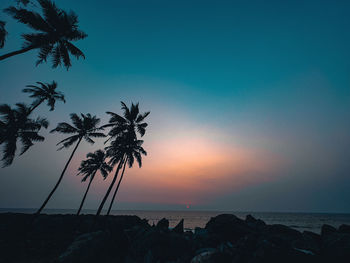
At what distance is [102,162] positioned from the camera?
1299 inches

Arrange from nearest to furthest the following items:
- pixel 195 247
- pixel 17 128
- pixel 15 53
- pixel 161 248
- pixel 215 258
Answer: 1. pixel 215 258
2. pixel 161 248
3. pixel 195 247
4. pixel 15 53
5. pixel 17 128

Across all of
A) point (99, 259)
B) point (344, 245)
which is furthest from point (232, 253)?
point (99, 259)

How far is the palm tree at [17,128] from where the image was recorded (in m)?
17.8

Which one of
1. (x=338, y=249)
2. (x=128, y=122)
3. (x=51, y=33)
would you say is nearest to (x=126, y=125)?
(x=128, y=122)

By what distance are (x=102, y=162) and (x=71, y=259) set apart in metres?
28.0

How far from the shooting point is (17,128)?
60.5 feet

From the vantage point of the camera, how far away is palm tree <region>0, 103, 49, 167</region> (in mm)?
17797

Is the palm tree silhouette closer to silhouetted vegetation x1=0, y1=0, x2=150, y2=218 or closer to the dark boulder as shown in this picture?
silhouetted vegetation x1=0, y1=0, x2=150, y2=218

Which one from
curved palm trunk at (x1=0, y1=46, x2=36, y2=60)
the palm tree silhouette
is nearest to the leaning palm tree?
the palm tree silhouette

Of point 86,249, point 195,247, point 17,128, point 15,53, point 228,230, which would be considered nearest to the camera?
point 86,249

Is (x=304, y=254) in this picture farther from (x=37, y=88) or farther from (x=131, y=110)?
(x=37, y=88)

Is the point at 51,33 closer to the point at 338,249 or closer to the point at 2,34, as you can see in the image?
the point at 2,34

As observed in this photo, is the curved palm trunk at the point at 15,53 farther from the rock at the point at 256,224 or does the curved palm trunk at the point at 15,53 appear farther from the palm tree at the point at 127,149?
the rock at the point at 256,224

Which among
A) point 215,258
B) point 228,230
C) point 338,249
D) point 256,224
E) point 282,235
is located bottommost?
point 215,258
